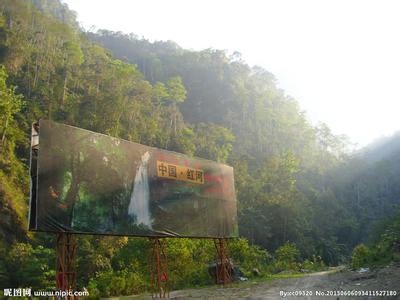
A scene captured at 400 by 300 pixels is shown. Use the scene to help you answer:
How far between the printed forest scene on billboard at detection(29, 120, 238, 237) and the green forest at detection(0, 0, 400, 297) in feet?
15.7

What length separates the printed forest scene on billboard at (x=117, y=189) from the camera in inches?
410

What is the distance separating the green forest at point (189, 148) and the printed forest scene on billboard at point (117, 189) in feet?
15.7

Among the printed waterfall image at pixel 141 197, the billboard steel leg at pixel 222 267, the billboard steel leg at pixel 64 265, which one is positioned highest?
the printed waterfall image at pixel 141 197

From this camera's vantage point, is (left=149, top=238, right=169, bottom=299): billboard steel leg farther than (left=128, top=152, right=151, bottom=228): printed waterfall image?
Yes

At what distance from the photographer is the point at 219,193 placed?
16.8m

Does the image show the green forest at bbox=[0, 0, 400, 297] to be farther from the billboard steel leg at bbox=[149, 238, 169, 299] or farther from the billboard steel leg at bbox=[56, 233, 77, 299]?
the billboard steel leg at bbox=[56, 233, 77, 299]

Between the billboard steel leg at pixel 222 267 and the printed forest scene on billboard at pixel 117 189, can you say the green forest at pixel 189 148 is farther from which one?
the printed forest scene on billboard at pixel 117 189

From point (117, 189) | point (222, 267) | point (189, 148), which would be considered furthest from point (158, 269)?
point (189, 148)

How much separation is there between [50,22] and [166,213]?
1365 inches

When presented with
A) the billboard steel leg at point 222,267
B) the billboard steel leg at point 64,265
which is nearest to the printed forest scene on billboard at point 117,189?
the billboard steel leg at point 64,265

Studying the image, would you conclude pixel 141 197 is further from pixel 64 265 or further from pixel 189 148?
pixel 189 148

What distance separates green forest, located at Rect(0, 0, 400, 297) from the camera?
2052 cm

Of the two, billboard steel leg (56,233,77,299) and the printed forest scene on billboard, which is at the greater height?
the printed forest scene on billboard

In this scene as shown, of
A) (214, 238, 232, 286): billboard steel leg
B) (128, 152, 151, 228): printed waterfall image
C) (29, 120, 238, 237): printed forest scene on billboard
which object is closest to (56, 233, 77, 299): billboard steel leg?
(29, 120, 238, 237): printed forest scene on billboard
